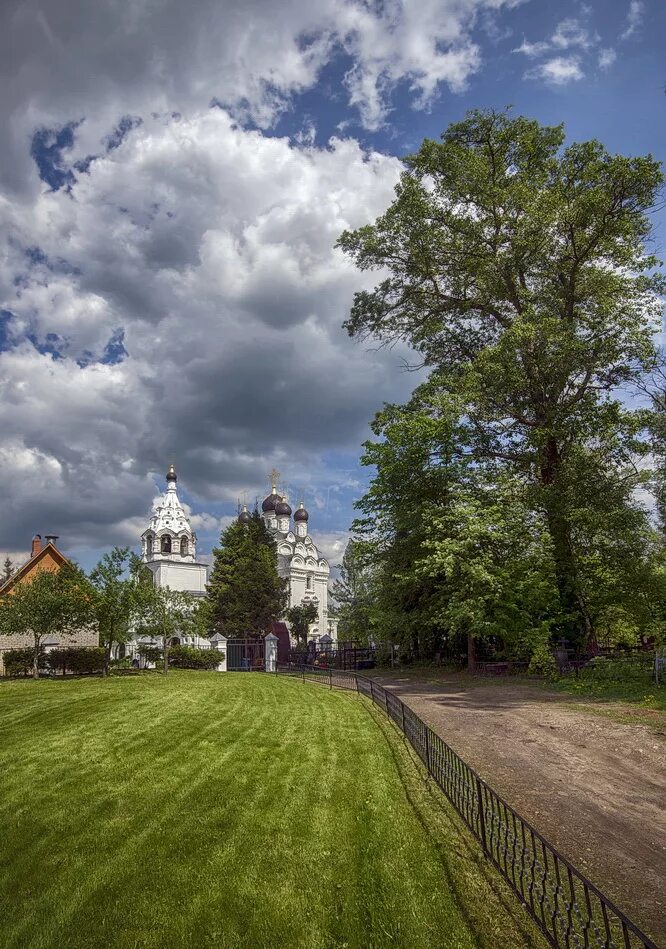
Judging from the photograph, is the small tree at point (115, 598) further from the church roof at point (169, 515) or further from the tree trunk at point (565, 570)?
the church roof at point (169, 515)

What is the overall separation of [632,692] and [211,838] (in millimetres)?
13786

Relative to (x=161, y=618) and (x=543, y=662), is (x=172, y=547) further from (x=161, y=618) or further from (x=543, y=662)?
(x=543, y=662)

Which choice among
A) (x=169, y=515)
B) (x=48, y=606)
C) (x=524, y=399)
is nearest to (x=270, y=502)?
(x=169, y=515)

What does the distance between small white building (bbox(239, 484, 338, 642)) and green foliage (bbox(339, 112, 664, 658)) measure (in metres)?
49.6

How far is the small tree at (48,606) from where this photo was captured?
25438 millimetres

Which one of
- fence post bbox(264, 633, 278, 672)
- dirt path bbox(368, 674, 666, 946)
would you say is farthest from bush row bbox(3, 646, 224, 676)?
dirt path bbox(368, 674, 666, 946)

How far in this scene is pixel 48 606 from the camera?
1000 inches

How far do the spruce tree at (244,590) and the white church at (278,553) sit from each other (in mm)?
7919

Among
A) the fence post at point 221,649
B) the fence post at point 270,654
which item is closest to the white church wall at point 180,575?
the fence post at point 221,649

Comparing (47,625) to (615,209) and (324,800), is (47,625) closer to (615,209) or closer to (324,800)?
(324,800)

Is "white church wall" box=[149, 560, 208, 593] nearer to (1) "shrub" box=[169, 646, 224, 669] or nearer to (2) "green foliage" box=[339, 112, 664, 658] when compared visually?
(1) "shrub" box=[169, 646, 224, 669]

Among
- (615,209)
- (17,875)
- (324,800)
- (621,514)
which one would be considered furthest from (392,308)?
(17,875)

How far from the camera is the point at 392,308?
87.8 ft

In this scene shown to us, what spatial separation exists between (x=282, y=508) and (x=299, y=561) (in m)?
8.04
